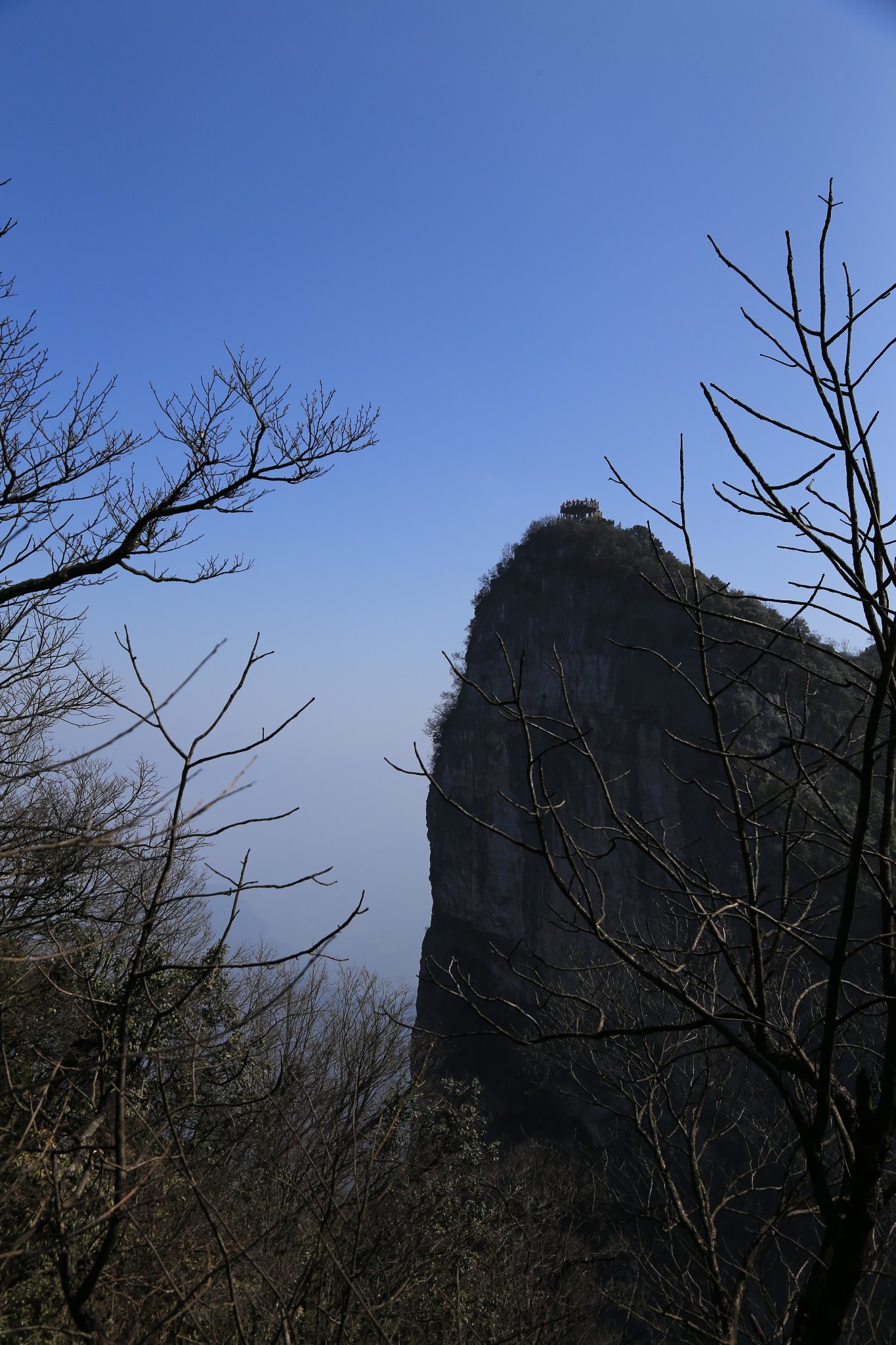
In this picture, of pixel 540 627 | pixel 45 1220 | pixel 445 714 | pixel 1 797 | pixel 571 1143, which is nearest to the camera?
pixel 45 1220

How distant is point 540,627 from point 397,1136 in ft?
89.7

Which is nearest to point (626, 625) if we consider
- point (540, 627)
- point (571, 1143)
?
point (540, 627)

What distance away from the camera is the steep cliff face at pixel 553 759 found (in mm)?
30188

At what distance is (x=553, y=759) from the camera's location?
110 ft

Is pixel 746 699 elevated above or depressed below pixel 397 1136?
above

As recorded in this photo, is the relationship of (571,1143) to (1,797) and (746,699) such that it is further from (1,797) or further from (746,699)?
(1,797)

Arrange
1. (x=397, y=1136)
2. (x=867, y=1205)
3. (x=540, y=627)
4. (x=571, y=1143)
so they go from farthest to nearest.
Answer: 1. (x=540, y=627)
2. (x=571, y=1143)
3. (x=397, y=1136)
4. (x=867, y=1205)

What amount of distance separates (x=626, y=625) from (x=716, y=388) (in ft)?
108

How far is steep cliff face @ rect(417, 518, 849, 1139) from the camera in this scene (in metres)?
30.2

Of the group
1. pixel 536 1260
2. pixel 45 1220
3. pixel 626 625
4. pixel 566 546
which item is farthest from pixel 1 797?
pixel 566 546

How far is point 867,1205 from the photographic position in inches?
65.4

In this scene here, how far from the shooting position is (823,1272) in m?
1.75

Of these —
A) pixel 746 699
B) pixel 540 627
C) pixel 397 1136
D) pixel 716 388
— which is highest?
pixel 540 627

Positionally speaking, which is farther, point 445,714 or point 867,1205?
point 445,714
